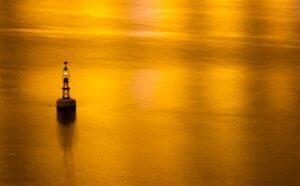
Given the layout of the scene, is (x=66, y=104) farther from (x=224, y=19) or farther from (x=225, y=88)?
(x=224, y=19)

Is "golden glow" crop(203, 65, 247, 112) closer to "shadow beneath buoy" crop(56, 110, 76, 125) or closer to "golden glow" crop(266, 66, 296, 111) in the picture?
"golden glow" crop(266, 66, 296, 111)

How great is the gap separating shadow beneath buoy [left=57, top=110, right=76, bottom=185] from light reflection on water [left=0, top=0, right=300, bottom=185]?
0.05 ft

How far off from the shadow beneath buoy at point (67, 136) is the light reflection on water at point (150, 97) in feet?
0.05

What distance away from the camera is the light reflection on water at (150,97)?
9.09 meters

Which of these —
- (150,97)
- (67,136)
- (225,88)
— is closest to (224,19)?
(225,88)

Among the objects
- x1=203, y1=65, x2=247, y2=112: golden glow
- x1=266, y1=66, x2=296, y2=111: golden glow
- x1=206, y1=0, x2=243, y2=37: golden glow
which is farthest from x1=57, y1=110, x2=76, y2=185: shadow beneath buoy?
x1=206, y1=0, x2=243, y2=37: golden glow

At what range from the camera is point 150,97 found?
1263 centimetres

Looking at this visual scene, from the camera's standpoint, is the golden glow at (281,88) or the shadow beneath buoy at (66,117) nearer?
the shadow beneath buoy at (66,117)

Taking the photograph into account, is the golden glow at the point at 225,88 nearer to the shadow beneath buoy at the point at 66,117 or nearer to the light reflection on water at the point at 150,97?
the light reflection on water at the point at 150,97

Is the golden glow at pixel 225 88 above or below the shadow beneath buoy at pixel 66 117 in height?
above

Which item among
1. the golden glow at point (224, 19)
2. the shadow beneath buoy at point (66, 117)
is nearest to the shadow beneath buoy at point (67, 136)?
the shadow beneath buoy at point (66, 117)

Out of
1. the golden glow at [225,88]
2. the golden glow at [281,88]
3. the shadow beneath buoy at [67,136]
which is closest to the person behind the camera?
the shadow beneath buoy at [67,136]

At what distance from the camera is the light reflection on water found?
9094mm

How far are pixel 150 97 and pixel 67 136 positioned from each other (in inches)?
96.5
